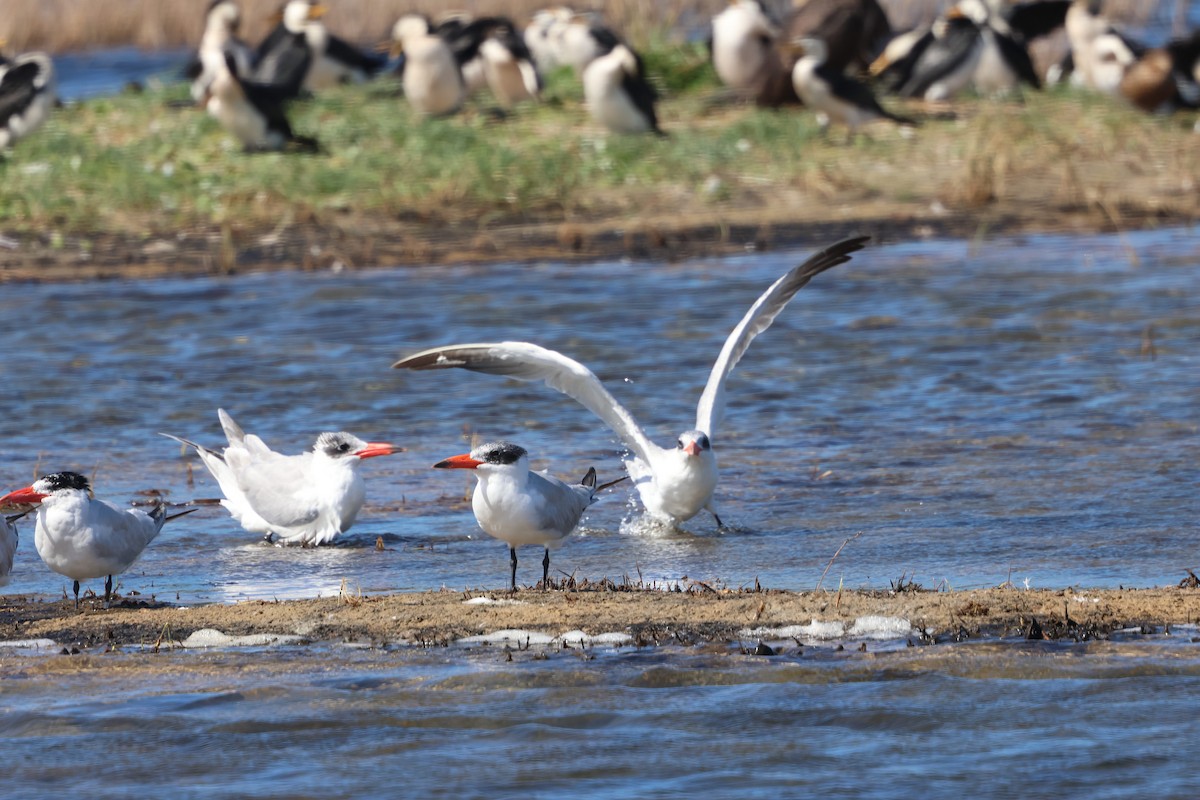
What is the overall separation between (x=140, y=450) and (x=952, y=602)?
5.52 meters

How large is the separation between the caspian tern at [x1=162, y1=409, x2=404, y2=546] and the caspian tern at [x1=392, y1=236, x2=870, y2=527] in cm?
49

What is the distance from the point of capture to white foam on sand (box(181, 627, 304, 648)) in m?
6.57

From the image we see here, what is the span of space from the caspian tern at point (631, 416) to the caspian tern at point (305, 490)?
49cm

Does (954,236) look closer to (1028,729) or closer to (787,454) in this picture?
(787,454)

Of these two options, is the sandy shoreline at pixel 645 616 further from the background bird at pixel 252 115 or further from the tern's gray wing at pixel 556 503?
the background bird at pixel 252 115

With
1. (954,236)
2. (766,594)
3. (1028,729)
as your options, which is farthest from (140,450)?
(954,236)

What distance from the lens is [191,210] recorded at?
17.0m

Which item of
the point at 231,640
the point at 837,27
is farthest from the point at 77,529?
the point at 837,27

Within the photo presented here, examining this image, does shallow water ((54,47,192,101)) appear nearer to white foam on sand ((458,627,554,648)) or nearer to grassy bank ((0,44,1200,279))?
grassy bank ((0,44,1200,279))

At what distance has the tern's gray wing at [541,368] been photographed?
830 centimetres

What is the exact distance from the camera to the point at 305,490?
8516 millimetres

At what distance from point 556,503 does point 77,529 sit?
176cm

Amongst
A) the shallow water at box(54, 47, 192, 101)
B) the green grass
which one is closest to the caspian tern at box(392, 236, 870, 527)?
the green grass

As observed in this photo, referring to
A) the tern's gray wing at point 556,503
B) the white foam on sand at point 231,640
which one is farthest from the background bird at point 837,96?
the white foam on sand at point 231,640
